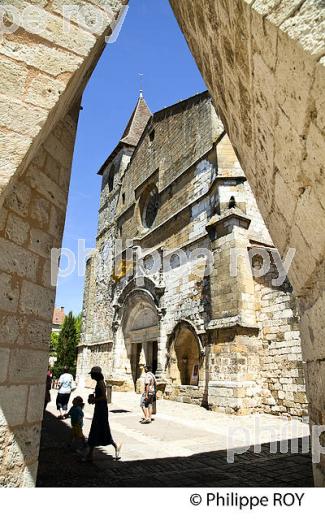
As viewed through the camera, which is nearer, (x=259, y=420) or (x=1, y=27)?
(x=1, y=27)

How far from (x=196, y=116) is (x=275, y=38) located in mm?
11841

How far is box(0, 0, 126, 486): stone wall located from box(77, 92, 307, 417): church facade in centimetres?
Answer: 588

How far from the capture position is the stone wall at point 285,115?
109 cm

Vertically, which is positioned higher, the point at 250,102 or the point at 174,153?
the point at 174,153

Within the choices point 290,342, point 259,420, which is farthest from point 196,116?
point 259,420

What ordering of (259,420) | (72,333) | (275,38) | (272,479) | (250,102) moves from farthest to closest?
1. (72,333)
2. (259,420)
3. (272,479)
4. (250,102)
5. (275,38)

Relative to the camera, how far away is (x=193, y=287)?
10008mm

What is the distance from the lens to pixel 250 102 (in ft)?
5.85

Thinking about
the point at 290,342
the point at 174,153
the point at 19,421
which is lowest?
the point at 19,421

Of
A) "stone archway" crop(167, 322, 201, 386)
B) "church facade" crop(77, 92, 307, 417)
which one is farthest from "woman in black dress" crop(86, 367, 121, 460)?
Answer: "stone archway" crop(167, 322, 201, 386)

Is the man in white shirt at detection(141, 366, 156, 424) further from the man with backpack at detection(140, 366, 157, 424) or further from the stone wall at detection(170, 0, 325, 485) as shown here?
the stone wall at detection(170, 0, 325, 485)

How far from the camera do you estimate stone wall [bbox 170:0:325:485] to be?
1093 mm

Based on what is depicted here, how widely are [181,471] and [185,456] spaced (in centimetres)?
73

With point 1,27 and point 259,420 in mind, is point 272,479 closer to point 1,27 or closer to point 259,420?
point 259,420
